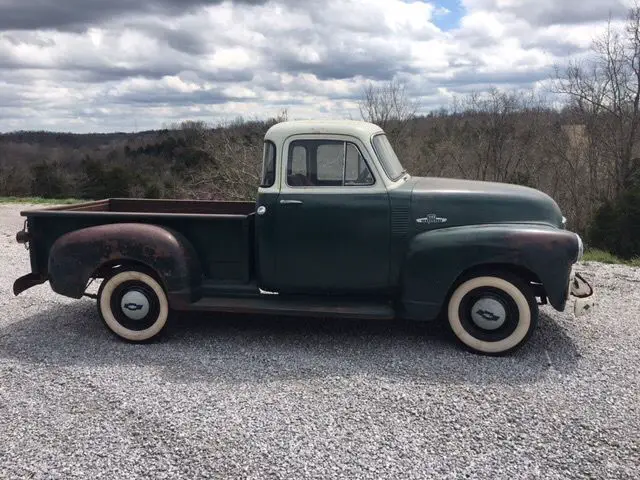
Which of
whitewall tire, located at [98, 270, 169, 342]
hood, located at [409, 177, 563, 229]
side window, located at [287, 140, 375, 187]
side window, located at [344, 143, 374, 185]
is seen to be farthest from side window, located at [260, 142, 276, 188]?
whitewall tire, located at [98, 270, 169, 342]

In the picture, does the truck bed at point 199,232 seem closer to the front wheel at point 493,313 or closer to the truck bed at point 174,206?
the truck bed at point 174,206

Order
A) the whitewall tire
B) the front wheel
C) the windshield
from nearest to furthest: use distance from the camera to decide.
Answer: the front wheel
the windshield
the whitewall tire

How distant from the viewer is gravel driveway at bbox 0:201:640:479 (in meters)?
3.18

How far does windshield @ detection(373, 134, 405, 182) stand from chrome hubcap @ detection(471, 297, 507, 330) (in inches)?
53.7

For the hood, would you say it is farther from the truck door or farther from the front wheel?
the front wheel

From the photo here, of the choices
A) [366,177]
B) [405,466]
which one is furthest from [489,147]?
[405,466]

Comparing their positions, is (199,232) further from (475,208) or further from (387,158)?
(475,208)

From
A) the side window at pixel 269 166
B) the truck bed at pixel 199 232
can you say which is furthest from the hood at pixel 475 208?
the truck bed at pixel 199 232

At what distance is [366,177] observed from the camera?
4.79 metres

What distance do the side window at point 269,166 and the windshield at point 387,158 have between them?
946 mm

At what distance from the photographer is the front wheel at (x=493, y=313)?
454 centimetres

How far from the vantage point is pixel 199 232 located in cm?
504

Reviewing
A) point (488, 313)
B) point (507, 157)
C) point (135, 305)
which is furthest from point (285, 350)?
point (507, 157)

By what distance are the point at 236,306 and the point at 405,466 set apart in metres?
2.32
